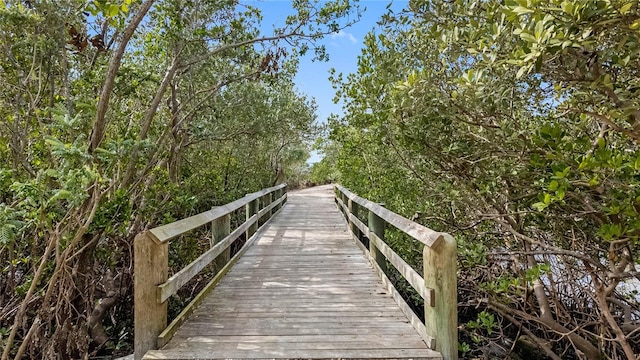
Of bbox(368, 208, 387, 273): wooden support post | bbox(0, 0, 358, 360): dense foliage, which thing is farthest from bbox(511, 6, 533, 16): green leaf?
bbox(368, 208, 387, 273): wooden support post

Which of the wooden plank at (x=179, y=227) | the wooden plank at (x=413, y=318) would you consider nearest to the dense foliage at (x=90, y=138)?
the wooden plank at (x=179, y=227)

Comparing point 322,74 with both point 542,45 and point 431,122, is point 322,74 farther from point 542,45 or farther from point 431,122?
point 542,45

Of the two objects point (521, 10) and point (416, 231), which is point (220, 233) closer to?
point (416, 231)

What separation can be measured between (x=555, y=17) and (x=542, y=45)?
0.15m

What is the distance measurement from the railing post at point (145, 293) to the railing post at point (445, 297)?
1.94 metres

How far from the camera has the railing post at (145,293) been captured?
8.43 ft

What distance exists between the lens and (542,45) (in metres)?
1.93

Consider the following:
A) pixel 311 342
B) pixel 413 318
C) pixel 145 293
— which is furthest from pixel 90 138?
pixel 413 318

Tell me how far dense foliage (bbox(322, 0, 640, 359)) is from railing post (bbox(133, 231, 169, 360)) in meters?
2.50

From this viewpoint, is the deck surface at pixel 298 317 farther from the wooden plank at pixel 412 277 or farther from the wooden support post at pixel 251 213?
the wooden support post at pixel 251 213

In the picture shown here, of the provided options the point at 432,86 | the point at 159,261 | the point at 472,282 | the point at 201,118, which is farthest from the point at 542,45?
the point at 201,118

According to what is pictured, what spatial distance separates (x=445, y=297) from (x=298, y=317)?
1352 millimetres

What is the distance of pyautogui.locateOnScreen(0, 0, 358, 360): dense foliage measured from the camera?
3.35m

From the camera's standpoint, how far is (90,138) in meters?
3.92
